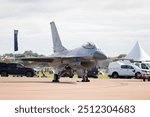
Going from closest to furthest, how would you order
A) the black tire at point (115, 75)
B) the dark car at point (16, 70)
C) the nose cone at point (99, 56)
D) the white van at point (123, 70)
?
the nose cone at point (99, 56)
the white van at point (123, 70)
the black tire at point (115, 75)
the dark car at point (16, 70)

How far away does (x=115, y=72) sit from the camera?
2451 inches

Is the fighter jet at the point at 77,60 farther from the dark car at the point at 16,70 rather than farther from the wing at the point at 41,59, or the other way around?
the dark car at the point at 16,70

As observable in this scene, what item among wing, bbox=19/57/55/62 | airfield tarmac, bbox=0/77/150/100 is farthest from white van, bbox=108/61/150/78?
airfield tarmac, bbox=0/77/150/100

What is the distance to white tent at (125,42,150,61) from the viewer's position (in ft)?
283

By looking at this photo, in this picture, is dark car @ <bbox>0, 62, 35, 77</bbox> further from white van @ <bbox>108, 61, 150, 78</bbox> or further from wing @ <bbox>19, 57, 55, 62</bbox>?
wing @ <bbox>19, 57, 55, 62</bbox>

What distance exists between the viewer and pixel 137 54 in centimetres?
A: 8838

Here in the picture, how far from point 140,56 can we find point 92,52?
153 feet

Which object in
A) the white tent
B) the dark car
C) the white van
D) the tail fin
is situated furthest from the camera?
the white tent

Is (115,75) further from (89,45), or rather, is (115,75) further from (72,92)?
(72,92)

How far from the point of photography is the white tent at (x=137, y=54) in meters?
86.3

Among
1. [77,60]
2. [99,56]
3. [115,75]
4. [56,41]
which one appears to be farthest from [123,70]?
[99,56]

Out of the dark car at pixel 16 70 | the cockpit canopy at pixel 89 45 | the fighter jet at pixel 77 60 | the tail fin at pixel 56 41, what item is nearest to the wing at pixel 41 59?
the fighter jet at pixel 77 60

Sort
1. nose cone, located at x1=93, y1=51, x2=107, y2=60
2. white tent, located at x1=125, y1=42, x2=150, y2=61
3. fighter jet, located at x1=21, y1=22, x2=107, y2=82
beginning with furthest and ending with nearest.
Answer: white tent, located at x1=125, y1=42, x2=150, y2=61
fighter jet, located at x1=21, y1=22, x2=107, y2=82
nose cone, located at x1=93, y1=51, x2=107, y2=60

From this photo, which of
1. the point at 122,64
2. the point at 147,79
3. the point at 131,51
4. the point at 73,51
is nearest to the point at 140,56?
the point at 131,51
